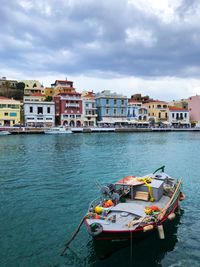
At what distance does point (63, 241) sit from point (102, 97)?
287 feet

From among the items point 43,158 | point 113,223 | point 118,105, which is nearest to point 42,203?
point 113,223

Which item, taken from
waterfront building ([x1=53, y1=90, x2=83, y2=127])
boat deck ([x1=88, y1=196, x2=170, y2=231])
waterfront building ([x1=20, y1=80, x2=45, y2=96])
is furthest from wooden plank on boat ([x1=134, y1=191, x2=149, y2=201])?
waterfront building ([x1=20, y1=80, x2=45, y2=96])

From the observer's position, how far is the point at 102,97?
9719 centimetres

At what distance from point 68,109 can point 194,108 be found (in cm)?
5799

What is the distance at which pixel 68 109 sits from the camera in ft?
302

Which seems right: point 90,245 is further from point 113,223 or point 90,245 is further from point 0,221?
point 0,221

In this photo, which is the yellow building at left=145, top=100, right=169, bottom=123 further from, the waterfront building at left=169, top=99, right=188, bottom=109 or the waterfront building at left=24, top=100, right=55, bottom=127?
the waterfront building at left=24, top=100, right=55, bottom=127

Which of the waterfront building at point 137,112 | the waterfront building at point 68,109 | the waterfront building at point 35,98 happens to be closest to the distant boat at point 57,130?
the waterfront building at point 68,109

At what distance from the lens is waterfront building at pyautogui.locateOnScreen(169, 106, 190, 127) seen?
357ft

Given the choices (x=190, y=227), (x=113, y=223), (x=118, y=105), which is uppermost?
(x=118, y=105)

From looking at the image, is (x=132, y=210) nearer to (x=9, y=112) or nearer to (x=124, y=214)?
(x=124, y=214)

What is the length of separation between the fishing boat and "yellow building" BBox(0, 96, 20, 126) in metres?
75.5

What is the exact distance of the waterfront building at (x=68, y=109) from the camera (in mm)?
91000

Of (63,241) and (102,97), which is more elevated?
(102,97)
